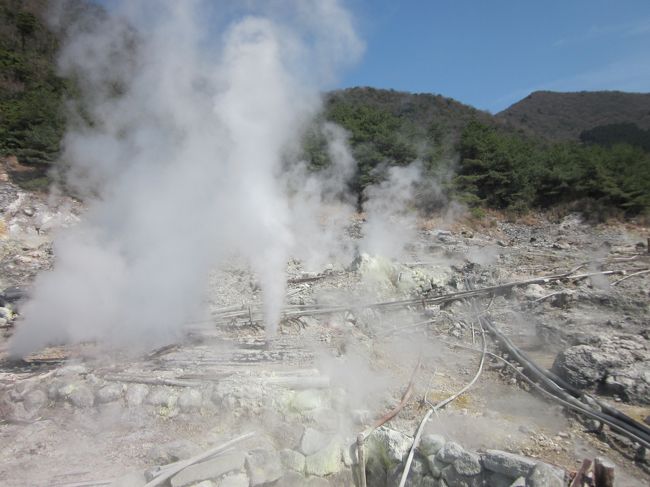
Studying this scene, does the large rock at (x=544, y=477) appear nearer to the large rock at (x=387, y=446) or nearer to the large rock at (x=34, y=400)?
the large rock at (x=387, y=446)

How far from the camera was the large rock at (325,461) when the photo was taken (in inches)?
179

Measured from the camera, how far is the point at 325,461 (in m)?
4.61

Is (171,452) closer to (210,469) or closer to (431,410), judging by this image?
(210,469)

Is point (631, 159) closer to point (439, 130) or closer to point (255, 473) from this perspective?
point (439, 130)

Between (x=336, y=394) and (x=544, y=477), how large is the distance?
8.54ft

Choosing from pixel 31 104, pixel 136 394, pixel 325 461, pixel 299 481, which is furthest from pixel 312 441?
pixel 31 104

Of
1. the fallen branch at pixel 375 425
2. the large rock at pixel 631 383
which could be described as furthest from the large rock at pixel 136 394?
the large rock at pixel 631 383

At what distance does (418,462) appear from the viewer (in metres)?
4.41

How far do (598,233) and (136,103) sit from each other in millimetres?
18551

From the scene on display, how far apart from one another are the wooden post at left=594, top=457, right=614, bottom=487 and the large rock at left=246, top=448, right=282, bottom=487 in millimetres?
3009

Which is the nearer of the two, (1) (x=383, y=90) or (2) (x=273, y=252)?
(2) (x=273, y=252)

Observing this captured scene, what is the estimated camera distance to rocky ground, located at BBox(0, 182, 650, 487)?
440cm

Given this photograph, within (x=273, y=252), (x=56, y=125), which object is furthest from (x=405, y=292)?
(x=56, y=125)

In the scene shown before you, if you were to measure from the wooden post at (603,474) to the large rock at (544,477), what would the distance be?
0.30 metres
